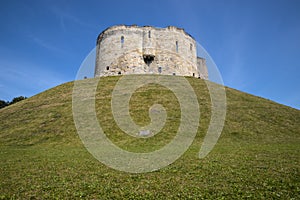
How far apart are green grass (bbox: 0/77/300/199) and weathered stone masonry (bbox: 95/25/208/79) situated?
2021 centimetres

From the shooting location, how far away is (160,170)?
9969 mm

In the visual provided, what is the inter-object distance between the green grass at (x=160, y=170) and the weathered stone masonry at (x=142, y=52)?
66.3ft

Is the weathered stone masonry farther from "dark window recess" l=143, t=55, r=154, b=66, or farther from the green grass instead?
the green grass

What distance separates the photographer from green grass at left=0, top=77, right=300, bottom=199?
24.2 feet

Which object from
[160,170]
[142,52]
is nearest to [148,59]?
[142,52]

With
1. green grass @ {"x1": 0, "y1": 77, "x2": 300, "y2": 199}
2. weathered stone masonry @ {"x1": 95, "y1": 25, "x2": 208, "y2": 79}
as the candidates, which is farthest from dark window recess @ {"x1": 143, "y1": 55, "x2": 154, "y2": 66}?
green grass @ {"x1": 0, "y1": 77, "x2": 300, "y2": 199}

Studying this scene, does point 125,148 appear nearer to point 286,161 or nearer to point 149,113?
point 149,113

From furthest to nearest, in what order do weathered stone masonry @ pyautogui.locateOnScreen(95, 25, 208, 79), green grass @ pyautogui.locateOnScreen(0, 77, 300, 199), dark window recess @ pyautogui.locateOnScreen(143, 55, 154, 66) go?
dark window recess @ pyautogui.locateOnScreen(143, 55, 154, 66), weathered stone masonry @ pyautogui.locateOnScreen(95, 25, 208, 79), green grass @ pyautogui.locateOnScreen(0, 77, 300, 199)

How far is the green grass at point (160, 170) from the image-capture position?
290 inches

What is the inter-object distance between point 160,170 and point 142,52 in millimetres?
39449

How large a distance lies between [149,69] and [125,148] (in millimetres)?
31992

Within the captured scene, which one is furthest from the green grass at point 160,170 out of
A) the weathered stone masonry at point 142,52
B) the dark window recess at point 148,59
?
the dark window recess at point 148,59

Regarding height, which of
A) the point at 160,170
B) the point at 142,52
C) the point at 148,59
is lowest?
the point at 160,170

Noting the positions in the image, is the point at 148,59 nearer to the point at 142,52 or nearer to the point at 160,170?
the point at 142,52
